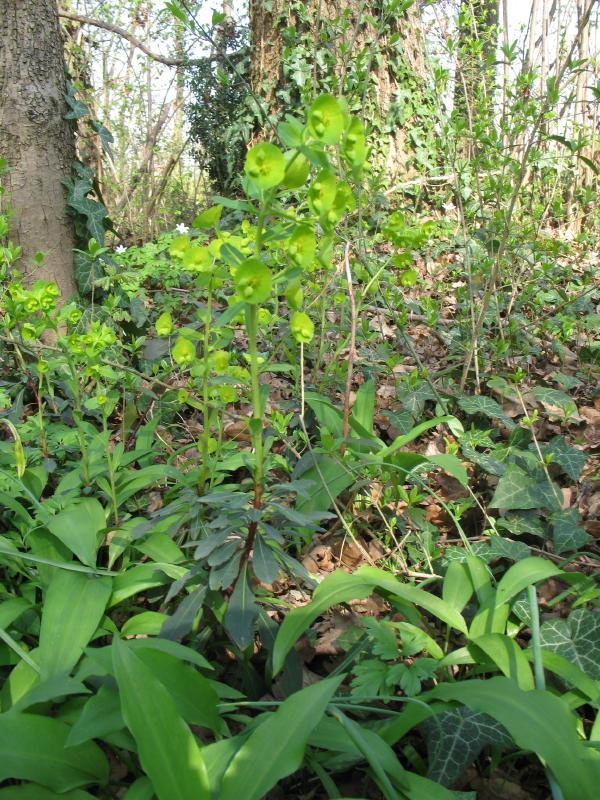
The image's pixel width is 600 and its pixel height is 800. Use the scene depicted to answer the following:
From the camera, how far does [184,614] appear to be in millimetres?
1177

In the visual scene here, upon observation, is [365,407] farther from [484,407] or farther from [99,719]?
Answer: [99,719]

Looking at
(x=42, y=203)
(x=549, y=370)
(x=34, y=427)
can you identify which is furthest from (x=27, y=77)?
(x=549, y=370)

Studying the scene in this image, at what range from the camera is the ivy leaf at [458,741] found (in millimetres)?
1074

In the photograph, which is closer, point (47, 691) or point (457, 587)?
point (47, 691)

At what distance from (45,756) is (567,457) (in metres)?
1.69

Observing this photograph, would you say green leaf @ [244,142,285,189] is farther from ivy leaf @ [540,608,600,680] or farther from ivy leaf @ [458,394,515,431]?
ivy leaf @ [458,394,515,431]

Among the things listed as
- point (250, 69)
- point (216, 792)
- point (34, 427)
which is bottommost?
point (216, 792)

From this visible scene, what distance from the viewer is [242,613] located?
115cm

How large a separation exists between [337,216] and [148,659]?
96 centimetres

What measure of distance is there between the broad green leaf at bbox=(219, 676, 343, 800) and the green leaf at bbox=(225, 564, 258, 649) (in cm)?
20

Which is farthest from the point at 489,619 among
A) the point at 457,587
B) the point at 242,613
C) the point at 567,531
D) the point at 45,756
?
the point at 45,756

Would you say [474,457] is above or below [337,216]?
below

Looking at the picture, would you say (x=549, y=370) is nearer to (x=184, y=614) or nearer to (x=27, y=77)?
(x=184, y=614)

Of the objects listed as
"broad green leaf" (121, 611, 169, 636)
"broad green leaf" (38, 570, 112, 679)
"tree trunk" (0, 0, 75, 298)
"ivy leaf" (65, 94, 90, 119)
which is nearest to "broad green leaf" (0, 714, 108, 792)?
"broad green leaf" (38, 570, 112, 679)
